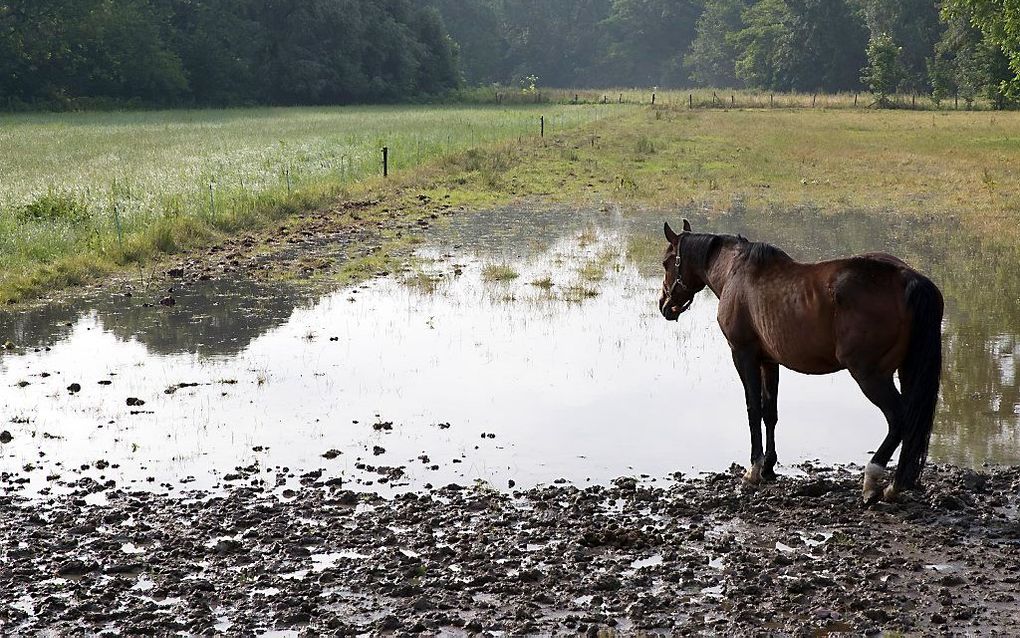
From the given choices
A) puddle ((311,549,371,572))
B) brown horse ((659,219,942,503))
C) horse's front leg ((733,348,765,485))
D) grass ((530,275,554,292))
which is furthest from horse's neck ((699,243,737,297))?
grass ((530,275,554,292))

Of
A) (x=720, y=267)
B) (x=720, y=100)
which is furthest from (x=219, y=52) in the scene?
(x=720, y=267)

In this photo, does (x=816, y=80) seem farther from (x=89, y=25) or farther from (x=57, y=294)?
(x=57, y=294)

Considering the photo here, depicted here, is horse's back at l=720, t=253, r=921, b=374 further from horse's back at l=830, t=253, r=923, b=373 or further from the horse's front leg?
the horse's front leg

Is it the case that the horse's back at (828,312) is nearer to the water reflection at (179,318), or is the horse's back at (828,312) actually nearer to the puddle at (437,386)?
the puddle at (437,386)

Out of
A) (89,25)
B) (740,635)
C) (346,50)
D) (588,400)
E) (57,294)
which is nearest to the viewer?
(740,635)

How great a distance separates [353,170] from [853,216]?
41.8 feet

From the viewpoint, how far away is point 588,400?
1019cm

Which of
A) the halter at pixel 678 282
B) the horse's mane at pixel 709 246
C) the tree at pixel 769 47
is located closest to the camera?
the horse's mane at pixel 709 246

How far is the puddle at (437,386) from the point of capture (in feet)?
27.8

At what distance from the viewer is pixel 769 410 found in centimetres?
797

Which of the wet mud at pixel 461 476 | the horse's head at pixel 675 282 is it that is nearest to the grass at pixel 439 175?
the wet mud at pixel 461 476

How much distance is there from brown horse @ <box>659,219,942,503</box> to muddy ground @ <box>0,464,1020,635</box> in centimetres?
41

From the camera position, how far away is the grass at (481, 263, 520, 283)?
16078 mm

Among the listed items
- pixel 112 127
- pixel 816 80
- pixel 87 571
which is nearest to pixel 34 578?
pixel 87 571
